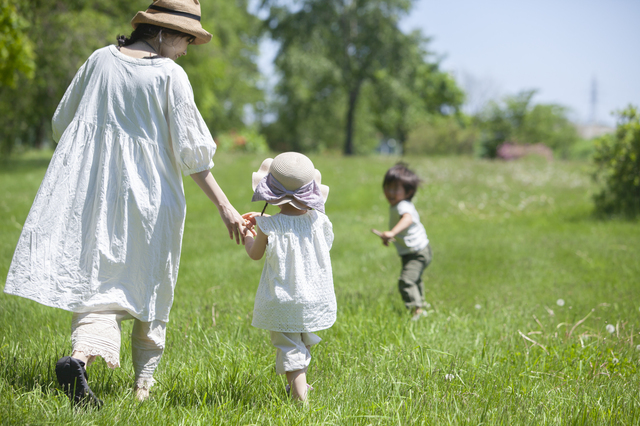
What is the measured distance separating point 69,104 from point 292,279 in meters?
1.47

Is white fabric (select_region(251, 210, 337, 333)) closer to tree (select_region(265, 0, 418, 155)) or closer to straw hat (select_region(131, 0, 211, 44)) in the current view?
straw hat (select_region(131, 0, 211, 44))

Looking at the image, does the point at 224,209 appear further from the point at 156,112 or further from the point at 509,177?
the point at 509,177

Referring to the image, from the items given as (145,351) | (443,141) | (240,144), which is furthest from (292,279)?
(443,141)

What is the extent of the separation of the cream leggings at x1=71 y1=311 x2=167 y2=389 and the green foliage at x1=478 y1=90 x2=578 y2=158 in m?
46.2

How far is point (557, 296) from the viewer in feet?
17.6

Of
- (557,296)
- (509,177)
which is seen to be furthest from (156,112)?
(509,177)

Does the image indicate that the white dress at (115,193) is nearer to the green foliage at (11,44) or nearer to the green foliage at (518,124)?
the green foliage at (11,44)

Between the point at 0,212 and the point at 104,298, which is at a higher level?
the point at 104,298

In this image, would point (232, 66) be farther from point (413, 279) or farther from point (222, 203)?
point (222, 203)

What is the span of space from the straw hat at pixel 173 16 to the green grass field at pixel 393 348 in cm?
186

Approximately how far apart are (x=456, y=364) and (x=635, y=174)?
28.9 ft

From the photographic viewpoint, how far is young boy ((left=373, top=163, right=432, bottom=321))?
4684 mm

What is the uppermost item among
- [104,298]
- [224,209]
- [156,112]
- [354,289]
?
[156,112]

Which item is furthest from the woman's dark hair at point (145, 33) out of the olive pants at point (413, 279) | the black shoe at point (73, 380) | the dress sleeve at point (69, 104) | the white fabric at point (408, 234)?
the olive pants at point (413, 279)
